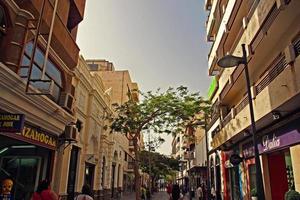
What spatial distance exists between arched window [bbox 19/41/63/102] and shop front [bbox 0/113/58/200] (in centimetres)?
182

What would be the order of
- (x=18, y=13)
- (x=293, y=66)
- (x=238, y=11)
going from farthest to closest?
(x=238, y=11) → (x=18, y=13) → (x=293, y=66)

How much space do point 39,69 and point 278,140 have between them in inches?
376

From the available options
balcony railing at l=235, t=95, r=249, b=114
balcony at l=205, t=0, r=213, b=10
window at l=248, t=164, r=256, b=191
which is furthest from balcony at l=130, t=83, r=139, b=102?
window at l=248, t=164, r=256, b=191

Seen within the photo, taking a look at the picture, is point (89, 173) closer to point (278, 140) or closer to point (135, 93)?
point (278, 140)

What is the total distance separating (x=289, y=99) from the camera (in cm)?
796

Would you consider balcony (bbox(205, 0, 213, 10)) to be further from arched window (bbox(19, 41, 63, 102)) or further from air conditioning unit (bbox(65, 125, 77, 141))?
air conditioning unit (bbox(65, 125, 77, 141))

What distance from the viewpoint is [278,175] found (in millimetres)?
12508

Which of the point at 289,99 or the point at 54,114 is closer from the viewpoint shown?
the point at 289,99

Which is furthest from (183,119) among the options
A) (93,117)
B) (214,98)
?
(93,117)

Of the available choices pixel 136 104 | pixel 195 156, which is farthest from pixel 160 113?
pixel 195 156

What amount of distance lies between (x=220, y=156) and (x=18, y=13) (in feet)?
57.6

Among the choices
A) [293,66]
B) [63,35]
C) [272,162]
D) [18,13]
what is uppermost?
[63,35]

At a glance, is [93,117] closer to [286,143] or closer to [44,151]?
[44,151]

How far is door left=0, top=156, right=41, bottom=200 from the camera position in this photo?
11.0m
